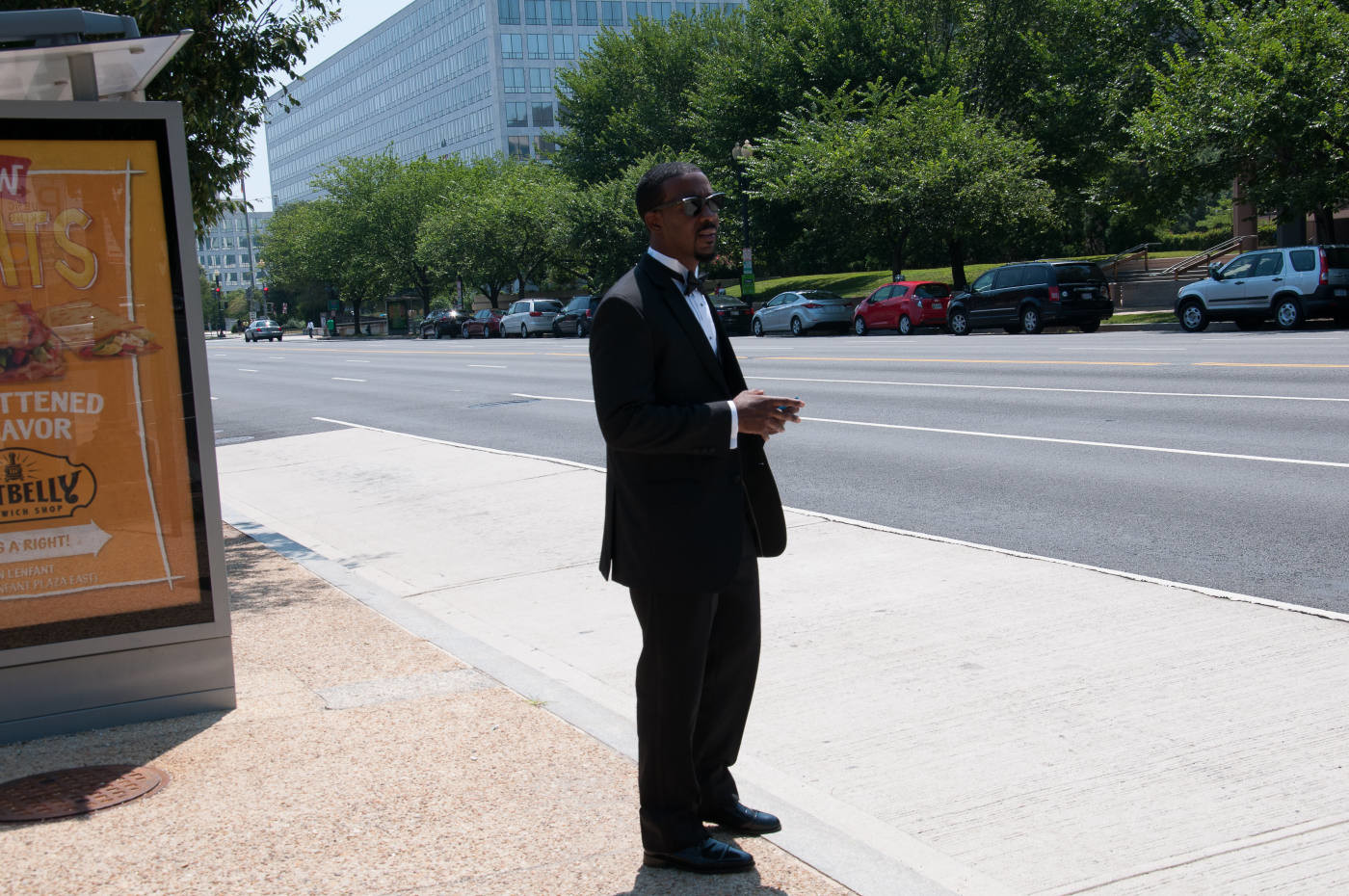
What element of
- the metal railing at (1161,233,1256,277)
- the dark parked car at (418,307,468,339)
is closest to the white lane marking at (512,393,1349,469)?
the metal railing at (1161,233,1256,277)

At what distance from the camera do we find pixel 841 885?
10.9ft

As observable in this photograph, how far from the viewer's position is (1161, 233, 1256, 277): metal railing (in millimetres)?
42406

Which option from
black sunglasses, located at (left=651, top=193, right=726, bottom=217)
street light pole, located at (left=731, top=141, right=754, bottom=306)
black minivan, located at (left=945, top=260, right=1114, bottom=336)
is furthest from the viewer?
street light pole, located at (left=731, top=141, right=754, bottom=306)

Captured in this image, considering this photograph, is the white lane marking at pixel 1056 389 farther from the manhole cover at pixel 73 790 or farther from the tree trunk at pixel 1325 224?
the tree trunk at pixel 1325 224

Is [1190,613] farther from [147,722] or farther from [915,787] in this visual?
[147,722]

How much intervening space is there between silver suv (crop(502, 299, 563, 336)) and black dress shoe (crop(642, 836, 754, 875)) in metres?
48.8

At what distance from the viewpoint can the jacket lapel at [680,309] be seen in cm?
335

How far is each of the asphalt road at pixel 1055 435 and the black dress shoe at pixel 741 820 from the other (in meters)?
3.53

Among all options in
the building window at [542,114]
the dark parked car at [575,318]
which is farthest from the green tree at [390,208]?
the building window at [542,114]

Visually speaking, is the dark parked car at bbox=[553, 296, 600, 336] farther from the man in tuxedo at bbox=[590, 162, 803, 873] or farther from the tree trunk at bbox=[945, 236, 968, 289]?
the man in tuxedo at bbox=[590, 162, 803, 873]

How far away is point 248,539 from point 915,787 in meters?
6.58

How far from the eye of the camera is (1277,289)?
23.8 meters

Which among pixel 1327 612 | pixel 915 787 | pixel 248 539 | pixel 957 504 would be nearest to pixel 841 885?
pixel 915 787

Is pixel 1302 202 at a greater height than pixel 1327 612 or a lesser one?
greater
